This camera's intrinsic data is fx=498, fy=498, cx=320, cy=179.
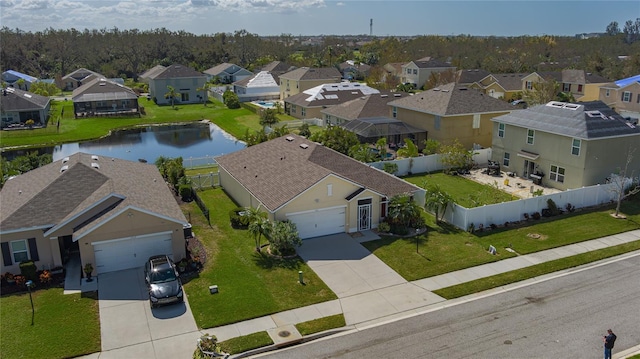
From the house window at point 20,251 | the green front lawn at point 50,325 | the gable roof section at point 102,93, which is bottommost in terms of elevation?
the green front lawn at point 50,325

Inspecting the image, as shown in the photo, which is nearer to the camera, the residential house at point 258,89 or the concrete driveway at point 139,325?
the concrete driveway at point 139,325

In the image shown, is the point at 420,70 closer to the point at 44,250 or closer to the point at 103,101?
the point at 103,101

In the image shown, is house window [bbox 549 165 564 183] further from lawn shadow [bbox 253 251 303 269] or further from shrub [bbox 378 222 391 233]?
lawn shadow [bbox 253 251 303 269]

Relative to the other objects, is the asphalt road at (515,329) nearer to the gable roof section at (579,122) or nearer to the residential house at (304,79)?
the gable roof section at (579,122)

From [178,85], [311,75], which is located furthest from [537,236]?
[178,85]

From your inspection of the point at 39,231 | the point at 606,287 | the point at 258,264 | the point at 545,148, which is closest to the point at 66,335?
the point at 39,231

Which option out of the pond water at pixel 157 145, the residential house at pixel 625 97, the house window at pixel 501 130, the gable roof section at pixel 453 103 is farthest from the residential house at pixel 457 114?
the residential house at pixel 625 97
